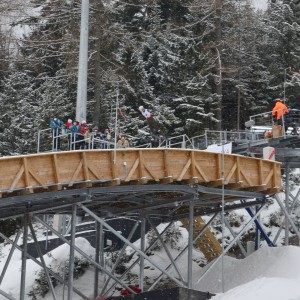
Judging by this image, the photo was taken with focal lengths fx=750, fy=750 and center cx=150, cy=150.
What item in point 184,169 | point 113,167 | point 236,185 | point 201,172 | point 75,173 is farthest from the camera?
point 236,185

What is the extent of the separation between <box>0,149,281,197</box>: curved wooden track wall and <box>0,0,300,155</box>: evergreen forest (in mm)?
17611

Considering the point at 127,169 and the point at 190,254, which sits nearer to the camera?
the point at 127,169

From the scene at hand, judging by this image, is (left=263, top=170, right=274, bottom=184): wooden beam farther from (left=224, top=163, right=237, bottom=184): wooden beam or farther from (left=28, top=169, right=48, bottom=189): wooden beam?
(left=28, top=169, right=48, bottom=189): wooden beam

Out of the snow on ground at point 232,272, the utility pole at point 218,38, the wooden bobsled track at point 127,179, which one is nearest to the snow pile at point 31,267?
the snow on ground at point 232,272

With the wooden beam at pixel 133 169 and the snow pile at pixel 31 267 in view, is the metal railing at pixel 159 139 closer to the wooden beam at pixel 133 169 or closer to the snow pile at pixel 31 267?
the wooden beam at pixel 133 169

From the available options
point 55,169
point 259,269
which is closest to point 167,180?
point 55,169

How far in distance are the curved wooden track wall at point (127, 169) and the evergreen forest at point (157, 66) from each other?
17611mm

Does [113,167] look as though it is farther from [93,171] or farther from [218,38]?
[218,38]

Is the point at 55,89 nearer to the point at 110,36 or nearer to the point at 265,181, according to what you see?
the point at 110,36

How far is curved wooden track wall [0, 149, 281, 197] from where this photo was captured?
22297 millimetres

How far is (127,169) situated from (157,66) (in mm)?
27459

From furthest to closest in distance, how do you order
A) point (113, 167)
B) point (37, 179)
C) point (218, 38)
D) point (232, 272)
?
point (218, 38)
point (232, 272)
point (113, 167)
point (37, 179)

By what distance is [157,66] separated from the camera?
51219 mm

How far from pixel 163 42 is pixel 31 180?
30.8 meters
